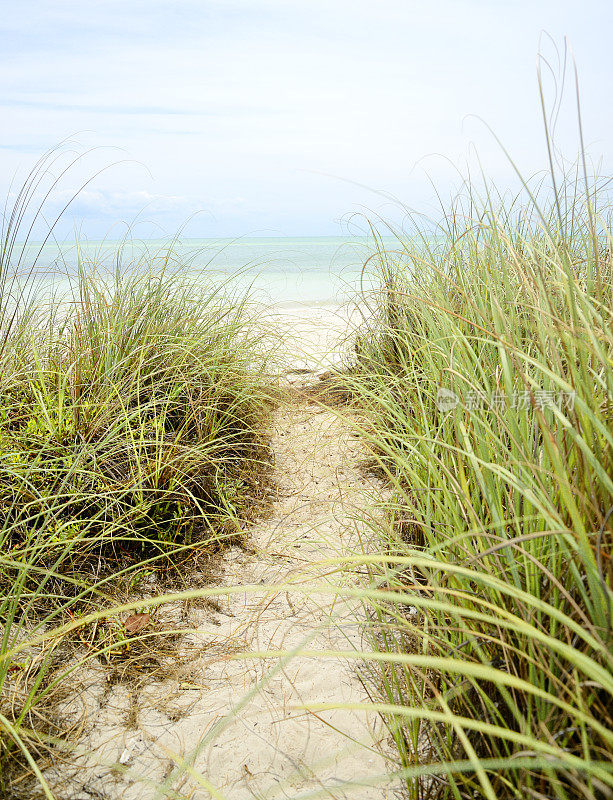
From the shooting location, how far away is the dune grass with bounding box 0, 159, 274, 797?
173 centimetres

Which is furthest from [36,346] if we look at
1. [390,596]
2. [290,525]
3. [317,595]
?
[390,596]

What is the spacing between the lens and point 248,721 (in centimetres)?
146

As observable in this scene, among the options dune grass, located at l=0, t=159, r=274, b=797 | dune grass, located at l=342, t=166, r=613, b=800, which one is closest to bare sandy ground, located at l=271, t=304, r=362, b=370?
dune grass, located at l=0, t=159, r=274, b=797

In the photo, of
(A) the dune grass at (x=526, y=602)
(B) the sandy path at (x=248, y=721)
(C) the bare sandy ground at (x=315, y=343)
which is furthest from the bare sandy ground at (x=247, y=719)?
(C) the bare sandy ground at (x=315, y=343)

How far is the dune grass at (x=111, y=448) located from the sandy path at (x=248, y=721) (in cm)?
17

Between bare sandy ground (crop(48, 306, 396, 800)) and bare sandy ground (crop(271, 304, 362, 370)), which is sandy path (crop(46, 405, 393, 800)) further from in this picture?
bare sandy ground (crop(271, 304, 362, 370))

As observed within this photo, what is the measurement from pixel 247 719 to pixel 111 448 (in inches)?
41.7

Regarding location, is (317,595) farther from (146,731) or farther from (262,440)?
(262,440)

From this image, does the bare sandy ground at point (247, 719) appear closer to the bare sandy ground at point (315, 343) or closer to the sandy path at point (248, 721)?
the sandy path at point (248, 721)

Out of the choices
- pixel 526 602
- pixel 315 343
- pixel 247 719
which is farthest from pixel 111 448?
pixel 315 343

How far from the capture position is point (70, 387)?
7.23ft

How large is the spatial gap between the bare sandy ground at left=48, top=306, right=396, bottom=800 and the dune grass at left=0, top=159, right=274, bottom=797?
6.0 inches

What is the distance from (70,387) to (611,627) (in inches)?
78.0

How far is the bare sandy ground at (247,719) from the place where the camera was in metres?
1.27
